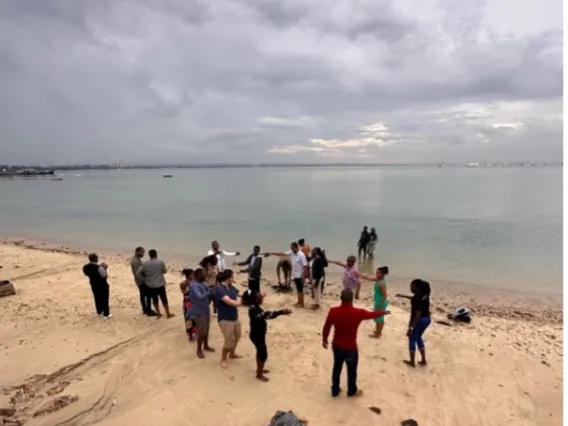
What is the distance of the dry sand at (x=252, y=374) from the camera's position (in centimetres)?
602

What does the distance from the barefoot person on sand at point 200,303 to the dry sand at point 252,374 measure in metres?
0.50

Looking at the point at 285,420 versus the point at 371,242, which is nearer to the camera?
the point at 285,420

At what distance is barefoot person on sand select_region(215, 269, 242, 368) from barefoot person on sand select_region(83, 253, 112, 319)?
370 cm

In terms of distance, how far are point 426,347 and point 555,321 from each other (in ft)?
18.7

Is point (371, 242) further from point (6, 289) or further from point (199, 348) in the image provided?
point (6, 289)

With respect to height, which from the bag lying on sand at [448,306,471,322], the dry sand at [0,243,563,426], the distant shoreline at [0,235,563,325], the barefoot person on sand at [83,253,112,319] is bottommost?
the distant shoreline at [0,235,563,325]

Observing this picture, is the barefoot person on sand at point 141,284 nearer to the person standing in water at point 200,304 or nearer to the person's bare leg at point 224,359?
the person standing in water at point 200,304

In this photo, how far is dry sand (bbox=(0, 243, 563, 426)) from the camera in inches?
237

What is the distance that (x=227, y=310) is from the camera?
6879 millimetres

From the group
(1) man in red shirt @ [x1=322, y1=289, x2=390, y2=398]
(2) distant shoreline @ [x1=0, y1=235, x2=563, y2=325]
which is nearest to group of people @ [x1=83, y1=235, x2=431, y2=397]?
(1) man in red shirt @ [x1=322, y1=289, x2=390, y2=398]

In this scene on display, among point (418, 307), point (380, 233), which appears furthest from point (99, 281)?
point (380, 233)

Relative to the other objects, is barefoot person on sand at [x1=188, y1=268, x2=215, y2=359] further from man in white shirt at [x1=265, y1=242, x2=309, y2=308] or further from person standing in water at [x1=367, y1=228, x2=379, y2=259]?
person standing in water at [x1=367, y1=228, x2=379, y2=259]

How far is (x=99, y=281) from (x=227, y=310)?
4.13 meters

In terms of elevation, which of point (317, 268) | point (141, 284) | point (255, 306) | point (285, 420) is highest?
point (255, 306)
